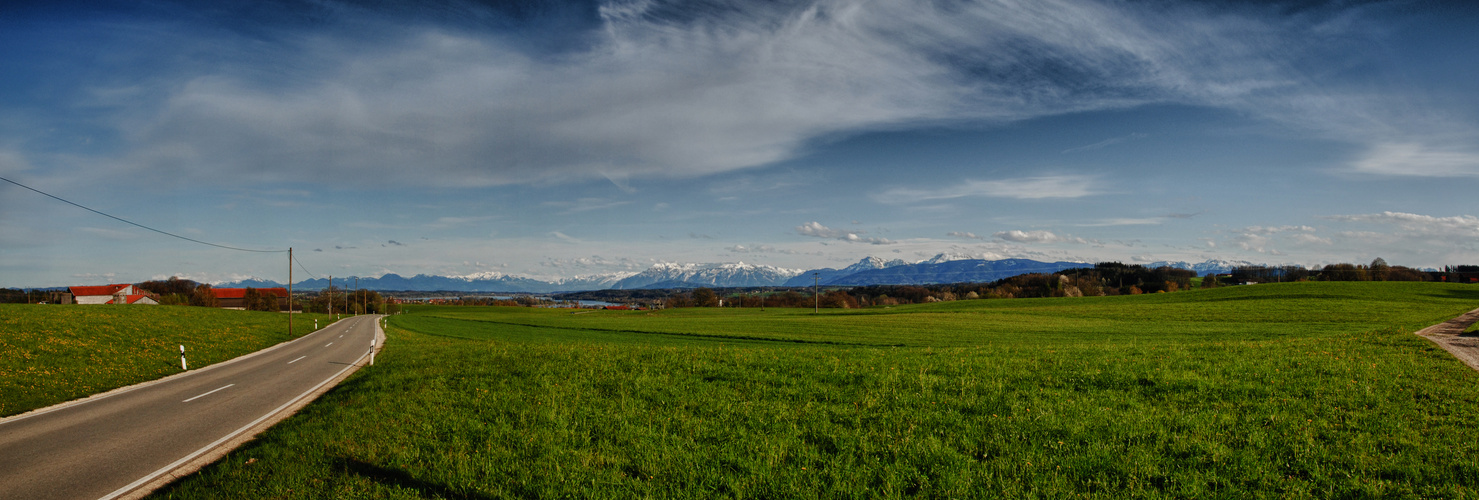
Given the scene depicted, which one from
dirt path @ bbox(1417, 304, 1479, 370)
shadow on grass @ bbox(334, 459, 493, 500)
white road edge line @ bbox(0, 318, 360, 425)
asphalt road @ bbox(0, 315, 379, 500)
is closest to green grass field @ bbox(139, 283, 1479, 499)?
shadow on grass @ bbox(334, 459, 493, 500)

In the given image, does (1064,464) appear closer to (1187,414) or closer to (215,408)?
(1187,414)

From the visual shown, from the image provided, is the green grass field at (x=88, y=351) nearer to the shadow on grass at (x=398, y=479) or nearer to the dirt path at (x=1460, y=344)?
the shadow on grass at (x=398, y=479)

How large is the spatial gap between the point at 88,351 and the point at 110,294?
165510 millimetres

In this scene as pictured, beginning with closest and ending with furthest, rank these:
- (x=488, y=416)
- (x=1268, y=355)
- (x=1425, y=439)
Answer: (x=1425, y=439) → (x=488, y=416) → (x=1268, y=355)

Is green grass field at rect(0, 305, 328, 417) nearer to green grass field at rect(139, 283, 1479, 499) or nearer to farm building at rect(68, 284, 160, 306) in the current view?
green grass field at rect(139, 283, 1479, 499)

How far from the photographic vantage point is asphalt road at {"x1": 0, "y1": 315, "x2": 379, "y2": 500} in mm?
10070

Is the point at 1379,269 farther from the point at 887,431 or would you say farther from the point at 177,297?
the point at 177,297

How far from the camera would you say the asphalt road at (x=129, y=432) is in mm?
10070

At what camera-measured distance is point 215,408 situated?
55.8 ft

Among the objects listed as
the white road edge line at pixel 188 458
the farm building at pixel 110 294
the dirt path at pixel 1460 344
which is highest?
the farm building at pixel 110 294

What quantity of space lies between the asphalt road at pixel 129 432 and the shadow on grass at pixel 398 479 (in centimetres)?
367

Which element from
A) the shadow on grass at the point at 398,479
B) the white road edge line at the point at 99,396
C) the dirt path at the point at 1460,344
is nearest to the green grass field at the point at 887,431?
the shadow on grass at the point at 398,479

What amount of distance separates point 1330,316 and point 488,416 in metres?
70.8

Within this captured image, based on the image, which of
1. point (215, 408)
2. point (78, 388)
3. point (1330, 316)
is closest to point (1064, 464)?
point (215, 408)
